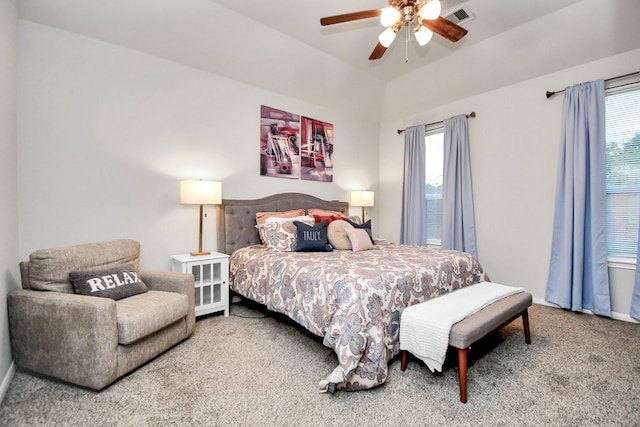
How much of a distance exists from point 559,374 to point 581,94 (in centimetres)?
290

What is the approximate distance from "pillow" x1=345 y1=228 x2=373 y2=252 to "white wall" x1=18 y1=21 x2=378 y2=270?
1.37m

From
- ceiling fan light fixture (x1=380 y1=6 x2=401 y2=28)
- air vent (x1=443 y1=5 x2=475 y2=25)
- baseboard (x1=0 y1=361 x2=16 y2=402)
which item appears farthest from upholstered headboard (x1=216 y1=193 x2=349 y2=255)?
air vent (x1=443 y1=5 x2=475 y2=25)

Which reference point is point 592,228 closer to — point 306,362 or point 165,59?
point 306,362

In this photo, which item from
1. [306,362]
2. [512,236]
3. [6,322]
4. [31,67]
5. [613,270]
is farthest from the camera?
[512,236]

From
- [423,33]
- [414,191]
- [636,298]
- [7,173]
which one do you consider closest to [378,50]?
[423,33]

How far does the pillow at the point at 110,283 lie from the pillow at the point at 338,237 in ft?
5.83

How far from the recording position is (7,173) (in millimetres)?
1960

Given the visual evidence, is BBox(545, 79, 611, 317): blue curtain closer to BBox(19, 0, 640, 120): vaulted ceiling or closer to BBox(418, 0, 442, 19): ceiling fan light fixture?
BBox(19, 0, 640, 120): vaulted ceiling

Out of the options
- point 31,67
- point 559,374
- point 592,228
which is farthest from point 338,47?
point 559,374

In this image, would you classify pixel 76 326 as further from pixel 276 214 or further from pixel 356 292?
pixel 276 214

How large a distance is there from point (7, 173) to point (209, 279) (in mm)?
1693

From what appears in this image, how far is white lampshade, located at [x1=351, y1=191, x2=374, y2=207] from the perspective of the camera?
4492 millimetres

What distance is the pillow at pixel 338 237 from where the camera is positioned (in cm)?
310

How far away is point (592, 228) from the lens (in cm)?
296
